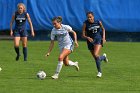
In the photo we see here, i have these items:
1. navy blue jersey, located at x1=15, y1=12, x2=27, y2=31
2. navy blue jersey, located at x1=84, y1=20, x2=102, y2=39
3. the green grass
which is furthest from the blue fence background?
navy blue jersey, located at x1=84, y1=20, x2=102, y2=39

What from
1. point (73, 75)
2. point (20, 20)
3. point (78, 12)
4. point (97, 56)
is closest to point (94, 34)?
point (97, 56)

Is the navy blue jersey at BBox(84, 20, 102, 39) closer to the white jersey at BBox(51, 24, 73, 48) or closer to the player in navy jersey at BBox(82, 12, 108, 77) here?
the player in navy jersey at BBox(82, 12, 108, 77)

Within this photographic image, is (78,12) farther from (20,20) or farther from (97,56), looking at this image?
(97,56)

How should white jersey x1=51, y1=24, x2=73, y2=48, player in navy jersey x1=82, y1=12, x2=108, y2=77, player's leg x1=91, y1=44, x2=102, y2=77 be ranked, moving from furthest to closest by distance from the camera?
1. player in navy jersey x1=82, y1=12, x2=108, y2=77
2. player's leg x1=91, y1=44, x2=102, y2=77
3. white jersey x1=51, y1=24, x2=73, y2=48

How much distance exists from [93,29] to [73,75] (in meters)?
1.39

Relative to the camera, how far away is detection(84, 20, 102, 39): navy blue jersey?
15.2 metres

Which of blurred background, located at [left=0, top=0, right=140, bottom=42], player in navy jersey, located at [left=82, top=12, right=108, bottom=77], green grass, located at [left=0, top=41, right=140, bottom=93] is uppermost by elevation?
player in navy jersey, located at [left=82, top=12, right=108, bottom=77]

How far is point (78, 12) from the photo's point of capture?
104ft

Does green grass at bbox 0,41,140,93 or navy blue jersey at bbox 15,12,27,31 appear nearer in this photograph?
green grass at bbox 0,41,140,93

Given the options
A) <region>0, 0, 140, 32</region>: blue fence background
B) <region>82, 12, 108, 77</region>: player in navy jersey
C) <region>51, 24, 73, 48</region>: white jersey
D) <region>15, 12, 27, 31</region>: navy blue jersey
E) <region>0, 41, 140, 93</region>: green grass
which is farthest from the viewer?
<region>0, 0, 140, 32</region>: blue fence background

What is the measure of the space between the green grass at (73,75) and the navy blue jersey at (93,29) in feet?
3.65

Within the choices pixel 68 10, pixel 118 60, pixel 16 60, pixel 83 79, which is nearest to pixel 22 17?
pixel 16 60

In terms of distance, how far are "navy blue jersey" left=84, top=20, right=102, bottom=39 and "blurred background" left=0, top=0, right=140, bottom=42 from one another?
52.2 feet

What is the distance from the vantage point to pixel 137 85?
43.1 feet
